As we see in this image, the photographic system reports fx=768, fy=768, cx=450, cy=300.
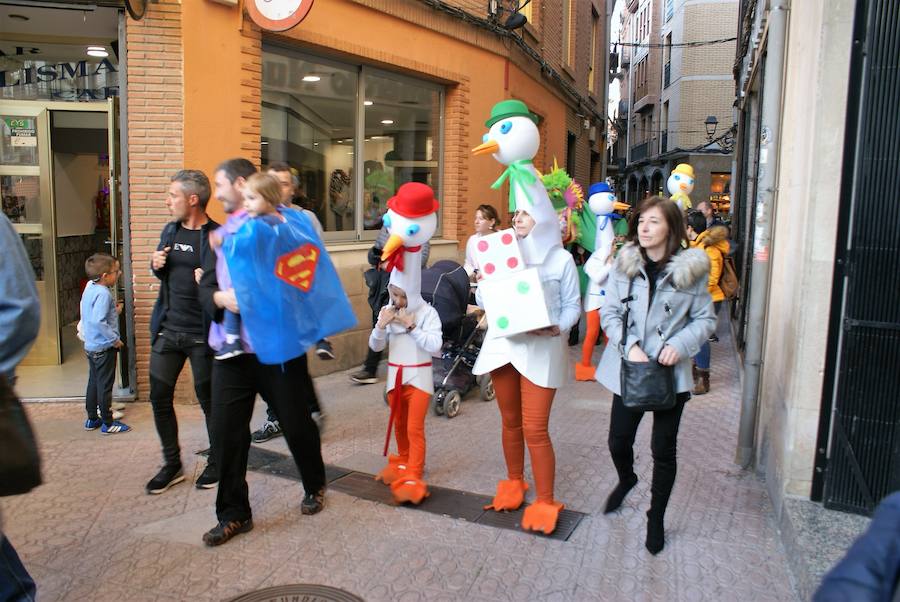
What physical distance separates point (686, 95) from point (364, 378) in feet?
109

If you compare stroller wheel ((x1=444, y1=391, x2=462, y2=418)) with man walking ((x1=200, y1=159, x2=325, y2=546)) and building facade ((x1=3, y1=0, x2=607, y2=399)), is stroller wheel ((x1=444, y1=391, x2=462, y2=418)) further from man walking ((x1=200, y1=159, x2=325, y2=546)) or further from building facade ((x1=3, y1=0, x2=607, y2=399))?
man walking ((x1=200, y1=159, x2=325, y2=546))

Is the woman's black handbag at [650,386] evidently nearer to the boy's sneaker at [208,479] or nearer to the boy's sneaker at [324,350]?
the boy's sneaker at [324,350]

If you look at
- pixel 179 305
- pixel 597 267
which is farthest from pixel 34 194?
pixel 597 267

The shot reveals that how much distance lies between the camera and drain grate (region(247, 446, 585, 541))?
4.35 metres

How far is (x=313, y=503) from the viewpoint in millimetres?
4457

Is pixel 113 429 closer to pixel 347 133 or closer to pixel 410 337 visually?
pixel 410 337

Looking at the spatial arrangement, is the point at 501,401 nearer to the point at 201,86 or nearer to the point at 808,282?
the point at 808,282

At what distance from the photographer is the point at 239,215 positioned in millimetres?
3979

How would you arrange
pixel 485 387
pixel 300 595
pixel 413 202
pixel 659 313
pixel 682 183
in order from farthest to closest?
pixel 682 183 < pixel 485 387 < pixel 413 202 < pixel 659 313 < pixel 300 595

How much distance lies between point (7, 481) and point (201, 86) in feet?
16.9

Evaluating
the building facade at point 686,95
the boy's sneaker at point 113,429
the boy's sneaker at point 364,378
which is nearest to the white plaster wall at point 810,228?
the boy's sneaker at point 364,378

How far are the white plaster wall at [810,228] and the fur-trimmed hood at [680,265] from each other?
571 mm

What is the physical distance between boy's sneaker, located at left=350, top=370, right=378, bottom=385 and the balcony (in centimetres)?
3960

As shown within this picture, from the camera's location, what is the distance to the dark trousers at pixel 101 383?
588 centimetres
